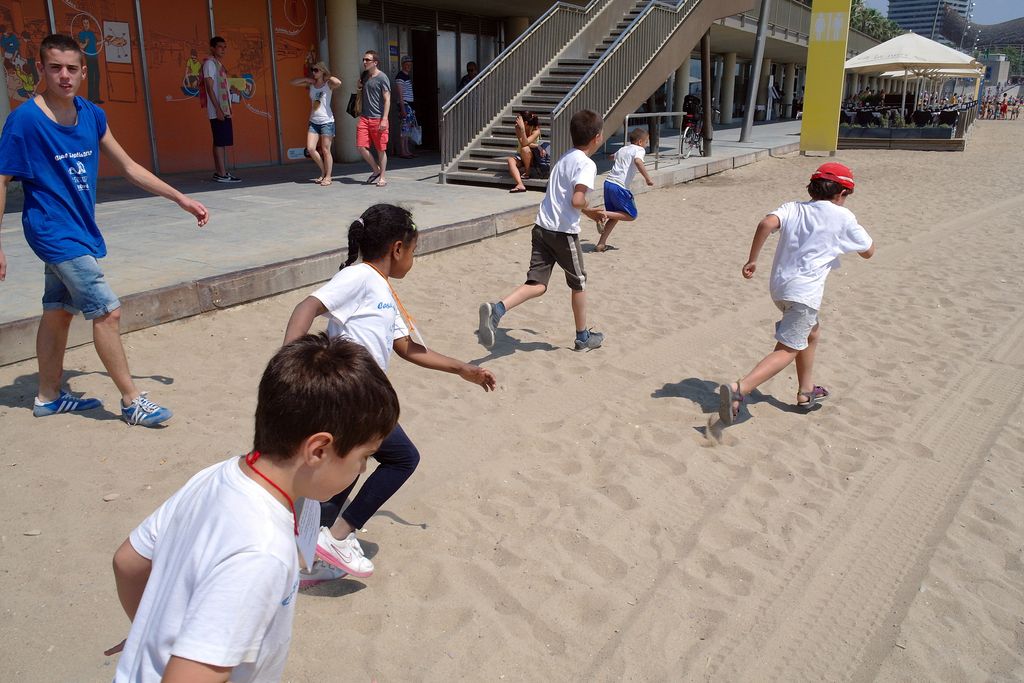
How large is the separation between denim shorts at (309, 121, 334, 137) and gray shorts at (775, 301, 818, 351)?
7952mm

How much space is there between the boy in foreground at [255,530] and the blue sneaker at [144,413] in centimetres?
289

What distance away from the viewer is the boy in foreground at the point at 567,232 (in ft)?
18.1

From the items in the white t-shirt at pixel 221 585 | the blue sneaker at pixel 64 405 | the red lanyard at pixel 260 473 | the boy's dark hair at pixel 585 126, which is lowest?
the blue sneaker at pixel 64 405

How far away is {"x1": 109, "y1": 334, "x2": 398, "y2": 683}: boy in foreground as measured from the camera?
1331mm

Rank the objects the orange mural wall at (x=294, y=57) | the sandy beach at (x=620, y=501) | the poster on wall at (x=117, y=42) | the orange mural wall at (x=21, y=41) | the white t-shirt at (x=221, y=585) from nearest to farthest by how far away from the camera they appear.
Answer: the white t-shirt at (x=221, y=585) → the sandy beach at (x=620, y=501) → the orange mural wall at (x=21, y=41) → the poster on wall at (x=117, y=42) → the orange mural wall at (x=294, y=57)

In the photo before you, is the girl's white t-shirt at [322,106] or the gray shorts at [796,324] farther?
the girl's white t-shirt at [322,106]

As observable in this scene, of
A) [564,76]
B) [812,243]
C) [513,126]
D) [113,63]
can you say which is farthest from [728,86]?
[812,243]

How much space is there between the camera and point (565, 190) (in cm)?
566

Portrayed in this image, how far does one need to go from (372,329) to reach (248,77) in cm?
1184

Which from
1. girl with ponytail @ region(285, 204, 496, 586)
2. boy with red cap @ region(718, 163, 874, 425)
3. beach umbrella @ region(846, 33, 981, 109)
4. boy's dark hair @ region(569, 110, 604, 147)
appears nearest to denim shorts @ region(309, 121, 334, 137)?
boy's dark hair @ region(569, 110, 604, 147)

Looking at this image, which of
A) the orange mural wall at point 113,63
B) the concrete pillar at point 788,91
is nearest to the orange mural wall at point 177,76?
the orange mural wall at point 113,63

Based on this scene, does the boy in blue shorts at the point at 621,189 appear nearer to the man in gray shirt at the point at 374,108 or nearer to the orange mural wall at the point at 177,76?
the man in gray shirt at the point at 374,108

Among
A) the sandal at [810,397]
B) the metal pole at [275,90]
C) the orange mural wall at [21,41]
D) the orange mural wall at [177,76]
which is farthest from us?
the metal pole at [275,90]

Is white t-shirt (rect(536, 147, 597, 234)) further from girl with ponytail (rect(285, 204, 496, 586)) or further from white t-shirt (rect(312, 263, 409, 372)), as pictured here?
white t-shirt (rect(312, 263, 409, 372))
